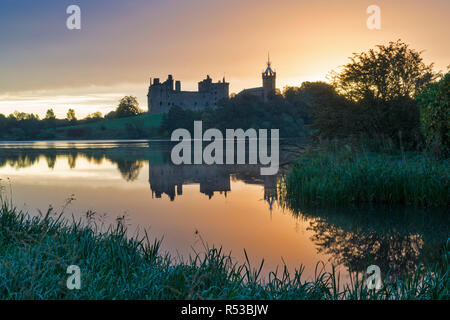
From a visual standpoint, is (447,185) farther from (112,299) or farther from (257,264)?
(112,299)

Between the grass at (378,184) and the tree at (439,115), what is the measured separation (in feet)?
6.82

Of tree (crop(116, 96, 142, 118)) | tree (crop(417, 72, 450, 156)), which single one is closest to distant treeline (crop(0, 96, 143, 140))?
tree (crop(116, 96, 142, 118))

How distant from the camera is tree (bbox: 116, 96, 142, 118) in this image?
111125 millimetres

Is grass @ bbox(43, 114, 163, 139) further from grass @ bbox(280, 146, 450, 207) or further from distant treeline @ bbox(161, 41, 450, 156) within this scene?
grass @ bbox(280, 146, 450, 207)

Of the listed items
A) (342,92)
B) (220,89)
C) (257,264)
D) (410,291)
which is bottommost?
(257,264)

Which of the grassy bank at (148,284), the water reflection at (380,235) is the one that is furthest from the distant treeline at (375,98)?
the grassy bank at (148,284)

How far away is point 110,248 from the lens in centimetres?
502

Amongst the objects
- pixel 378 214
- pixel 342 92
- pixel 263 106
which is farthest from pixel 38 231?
pixel 263 106

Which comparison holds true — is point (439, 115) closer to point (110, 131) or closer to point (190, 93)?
point (110, 131)

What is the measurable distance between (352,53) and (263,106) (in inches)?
2349

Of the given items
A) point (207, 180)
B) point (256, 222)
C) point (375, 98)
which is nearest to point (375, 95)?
point (375, 98)

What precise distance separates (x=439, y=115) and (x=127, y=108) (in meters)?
107

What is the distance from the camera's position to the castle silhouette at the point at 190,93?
397ft

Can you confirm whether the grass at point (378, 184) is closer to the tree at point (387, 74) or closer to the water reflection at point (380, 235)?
the water reflection at point (380, 235)
